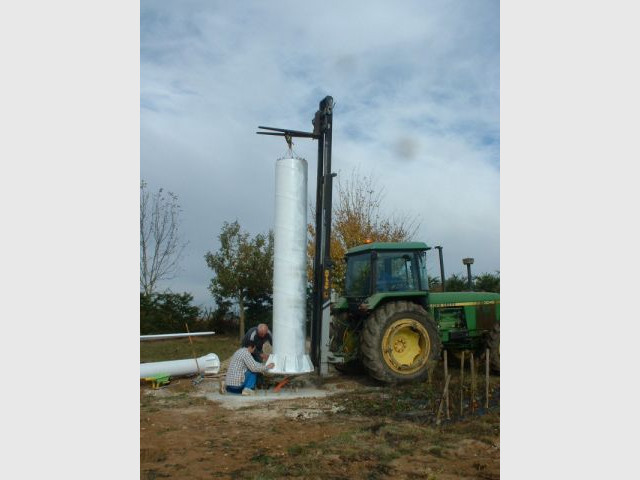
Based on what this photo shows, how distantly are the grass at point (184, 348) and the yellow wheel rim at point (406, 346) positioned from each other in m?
4.85

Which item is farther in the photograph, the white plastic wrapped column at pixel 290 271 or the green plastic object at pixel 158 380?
the green plastic object at pixel 158 380

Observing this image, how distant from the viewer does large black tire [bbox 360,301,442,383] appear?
7488 millimetres

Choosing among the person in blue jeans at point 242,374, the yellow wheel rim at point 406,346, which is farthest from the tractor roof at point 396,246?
the person in blue jeans at point 242,374

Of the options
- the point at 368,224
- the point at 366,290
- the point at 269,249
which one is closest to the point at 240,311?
the point at 269,249

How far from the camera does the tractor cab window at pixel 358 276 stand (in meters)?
8.21

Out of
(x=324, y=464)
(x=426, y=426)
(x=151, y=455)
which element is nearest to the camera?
(x=324, y=464)

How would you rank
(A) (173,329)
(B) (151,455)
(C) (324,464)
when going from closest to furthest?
1. (C) (324,464)
2. (B) (151,455)
3. (A) (173,329)

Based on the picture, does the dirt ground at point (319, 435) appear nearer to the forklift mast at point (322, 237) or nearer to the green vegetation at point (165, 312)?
the forklift mast at point (322, 237)

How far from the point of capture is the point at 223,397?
7129 mm

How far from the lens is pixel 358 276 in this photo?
27.6 ft

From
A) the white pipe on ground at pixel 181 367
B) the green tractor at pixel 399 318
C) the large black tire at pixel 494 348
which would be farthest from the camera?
the large black tire at pixel 494 348

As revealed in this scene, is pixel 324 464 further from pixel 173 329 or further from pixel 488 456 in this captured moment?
pixel 173 329

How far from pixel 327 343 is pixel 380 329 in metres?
0.78

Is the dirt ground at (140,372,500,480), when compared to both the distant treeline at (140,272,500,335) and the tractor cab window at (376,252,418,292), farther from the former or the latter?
the distant treeline at (140,272,500,335)
